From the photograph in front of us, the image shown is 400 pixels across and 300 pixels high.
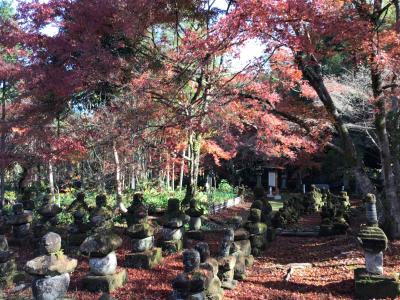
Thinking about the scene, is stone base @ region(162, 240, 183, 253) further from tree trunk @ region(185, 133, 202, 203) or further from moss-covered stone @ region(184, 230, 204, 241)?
tree trunk @ region(185, 133, 202, 203)

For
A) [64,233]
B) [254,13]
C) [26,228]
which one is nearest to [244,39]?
[254,13]

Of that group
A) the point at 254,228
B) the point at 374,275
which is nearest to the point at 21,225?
the point at 254,228

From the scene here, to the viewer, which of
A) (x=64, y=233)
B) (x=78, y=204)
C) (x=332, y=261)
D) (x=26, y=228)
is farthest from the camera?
(x=78, y=204)

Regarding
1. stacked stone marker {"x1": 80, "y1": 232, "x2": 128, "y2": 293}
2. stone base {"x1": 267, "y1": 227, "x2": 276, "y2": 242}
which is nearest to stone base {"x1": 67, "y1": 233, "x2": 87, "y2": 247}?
stacked stone marker {"x1": 80, "y1": 232, "x2": 128, "y2": 293}

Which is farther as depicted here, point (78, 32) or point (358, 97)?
point (358, 97)

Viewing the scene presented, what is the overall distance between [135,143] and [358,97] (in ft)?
30.7

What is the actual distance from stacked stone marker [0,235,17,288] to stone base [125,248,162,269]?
1.83 m

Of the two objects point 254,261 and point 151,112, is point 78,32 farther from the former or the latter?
point 254,261

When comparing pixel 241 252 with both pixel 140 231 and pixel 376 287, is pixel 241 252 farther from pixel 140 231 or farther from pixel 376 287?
pixel 376 287

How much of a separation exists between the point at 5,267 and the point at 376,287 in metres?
5.46

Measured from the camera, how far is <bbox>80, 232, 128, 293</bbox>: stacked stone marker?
578 cm

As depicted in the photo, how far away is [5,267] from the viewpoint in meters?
6.53

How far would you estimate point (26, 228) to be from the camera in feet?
32.2

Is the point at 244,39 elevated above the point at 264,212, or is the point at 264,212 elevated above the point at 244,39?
the point at 244,39
